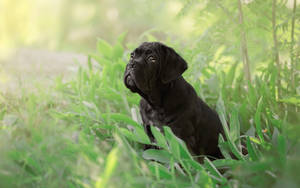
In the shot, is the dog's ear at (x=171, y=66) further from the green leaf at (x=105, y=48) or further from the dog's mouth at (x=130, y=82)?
the green leaf at (x=105, y=48)

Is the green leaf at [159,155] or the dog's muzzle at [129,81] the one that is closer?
the green leaf at [159,155]

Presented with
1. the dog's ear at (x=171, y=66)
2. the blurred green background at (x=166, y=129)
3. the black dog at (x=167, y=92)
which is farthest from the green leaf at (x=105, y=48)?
the dog's ear at (x=171, y=66)

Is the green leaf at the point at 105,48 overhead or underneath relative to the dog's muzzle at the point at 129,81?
overhead

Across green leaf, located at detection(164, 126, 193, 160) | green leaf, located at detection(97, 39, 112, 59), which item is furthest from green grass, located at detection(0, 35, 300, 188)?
green leaf, located at detection(97, 39, 112, 59)

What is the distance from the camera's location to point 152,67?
7.39 ft

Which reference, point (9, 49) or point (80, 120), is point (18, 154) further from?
point (80, 120)

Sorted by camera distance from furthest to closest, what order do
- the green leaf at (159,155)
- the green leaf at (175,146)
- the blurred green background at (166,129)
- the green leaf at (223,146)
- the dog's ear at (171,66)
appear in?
the dog's ear at (171,66) < the green leaf at (223,146) < the green leaf at (159,155) < the green leaf at (175,146) < the blurred green background at (166,129)

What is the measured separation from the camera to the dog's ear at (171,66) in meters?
2.21

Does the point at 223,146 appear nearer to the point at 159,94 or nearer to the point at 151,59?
the point at 159,94

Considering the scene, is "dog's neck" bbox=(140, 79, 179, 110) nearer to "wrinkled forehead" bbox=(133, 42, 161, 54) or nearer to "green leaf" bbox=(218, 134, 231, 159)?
"wrinkled forehead" bbox=(133, 42, 161, 54)

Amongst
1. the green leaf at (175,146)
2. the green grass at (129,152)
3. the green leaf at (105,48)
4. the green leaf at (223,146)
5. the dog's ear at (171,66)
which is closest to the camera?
the green grass at (129,152)

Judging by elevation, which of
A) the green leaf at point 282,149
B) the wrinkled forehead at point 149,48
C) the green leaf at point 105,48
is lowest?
the green leaf at point 282,149

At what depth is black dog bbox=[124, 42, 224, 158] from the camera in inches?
87.6

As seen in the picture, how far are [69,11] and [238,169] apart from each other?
1642 centimetres
